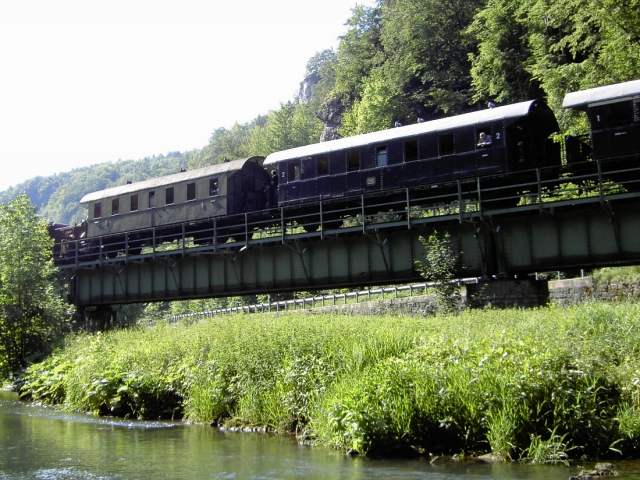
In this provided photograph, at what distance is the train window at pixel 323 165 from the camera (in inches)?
1081

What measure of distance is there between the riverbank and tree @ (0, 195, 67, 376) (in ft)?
42.0

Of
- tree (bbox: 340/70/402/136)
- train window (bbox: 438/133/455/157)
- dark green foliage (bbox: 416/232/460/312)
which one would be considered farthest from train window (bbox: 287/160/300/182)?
tree (bbox: 340/70/402/136)

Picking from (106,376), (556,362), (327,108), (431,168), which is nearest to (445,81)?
(327,108)

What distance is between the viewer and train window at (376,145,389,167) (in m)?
25.9

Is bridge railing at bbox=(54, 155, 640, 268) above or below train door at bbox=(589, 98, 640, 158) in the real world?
below

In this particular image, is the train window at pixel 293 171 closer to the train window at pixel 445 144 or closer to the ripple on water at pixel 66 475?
the train window at pixel 445 144

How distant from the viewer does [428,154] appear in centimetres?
2481

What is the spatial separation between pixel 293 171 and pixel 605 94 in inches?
477

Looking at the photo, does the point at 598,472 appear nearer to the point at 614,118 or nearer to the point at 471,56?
the point at 614,118

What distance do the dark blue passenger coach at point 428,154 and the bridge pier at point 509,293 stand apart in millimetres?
3682

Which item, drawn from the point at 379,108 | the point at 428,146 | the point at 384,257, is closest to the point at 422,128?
the point at 428,146

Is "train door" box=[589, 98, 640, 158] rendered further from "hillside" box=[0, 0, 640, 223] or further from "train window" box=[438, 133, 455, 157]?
"hillside" box=[0, 0, 640, 223]

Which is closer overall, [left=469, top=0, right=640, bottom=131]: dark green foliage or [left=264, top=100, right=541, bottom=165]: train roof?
[left=264, top=100, right=541, bottom=165]: train roof

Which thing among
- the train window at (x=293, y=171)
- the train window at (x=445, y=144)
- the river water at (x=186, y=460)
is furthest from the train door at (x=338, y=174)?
the river water at (x=186, y=460)
